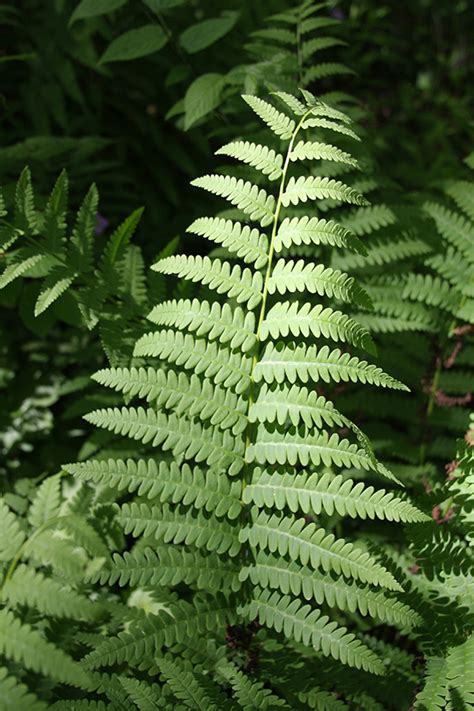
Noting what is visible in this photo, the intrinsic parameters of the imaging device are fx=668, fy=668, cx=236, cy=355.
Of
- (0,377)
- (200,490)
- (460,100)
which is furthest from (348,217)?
(460,100)

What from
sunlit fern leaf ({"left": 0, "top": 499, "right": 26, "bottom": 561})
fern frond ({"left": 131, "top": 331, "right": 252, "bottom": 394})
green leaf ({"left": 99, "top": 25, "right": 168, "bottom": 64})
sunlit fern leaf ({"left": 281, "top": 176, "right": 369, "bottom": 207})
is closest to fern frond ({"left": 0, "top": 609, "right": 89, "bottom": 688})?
sunlit fern leaf ({"left": 0, "top": 499, "right": 26, "bottom": 561})

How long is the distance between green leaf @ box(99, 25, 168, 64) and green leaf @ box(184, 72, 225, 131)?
250 millimetres

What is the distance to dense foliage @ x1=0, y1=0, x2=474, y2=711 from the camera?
1.35 m

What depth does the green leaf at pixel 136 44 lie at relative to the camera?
2.22 m

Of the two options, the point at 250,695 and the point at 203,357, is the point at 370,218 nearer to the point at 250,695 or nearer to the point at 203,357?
the point at 203,357

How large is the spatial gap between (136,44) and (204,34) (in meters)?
0.24

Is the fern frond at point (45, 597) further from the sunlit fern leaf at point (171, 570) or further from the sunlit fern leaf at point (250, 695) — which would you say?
the sunlit fern leaf at point (250, 695)

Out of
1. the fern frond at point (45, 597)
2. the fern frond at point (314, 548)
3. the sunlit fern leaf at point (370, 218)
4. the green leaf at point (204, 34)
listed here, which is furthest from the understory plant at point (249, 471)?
the green leaf at point (204, 34)

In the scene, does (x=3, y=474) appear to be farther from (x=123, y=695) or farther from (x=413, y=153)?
(x=413, y=153)

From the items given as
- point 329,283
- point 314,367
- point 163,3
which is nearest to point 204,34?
point 163,3

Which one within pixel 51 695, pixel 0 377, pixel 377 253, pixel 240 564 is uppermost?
pixel 377 253

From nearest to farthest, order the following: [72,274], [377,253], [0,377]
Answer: [72,274], [377,253], [0,377]

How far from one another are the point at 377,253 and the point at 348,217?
141mm

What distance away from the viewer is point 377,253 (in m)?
2.04
